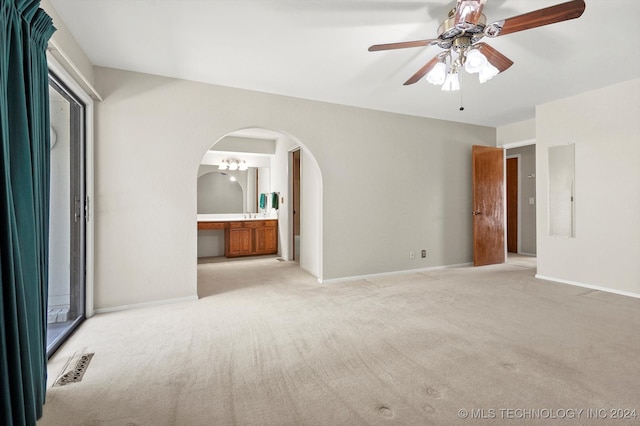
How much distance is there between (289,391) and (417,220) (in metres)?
3.63

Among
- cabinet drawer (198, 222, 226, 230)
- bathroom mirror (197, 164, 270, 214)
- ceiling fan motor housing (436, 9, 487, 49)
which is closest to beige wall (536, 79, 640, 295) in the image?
ceiling fan motor housing (436, 9, 487, 49)

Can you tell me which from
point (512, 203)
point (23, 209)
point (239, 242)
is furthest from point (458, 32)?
point (512, 203)

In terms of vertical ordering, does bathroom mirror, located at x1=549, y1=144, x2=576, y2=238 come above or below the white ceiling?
below

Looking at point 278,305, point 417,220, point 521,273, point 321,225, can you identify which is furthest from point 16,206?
point 521,273

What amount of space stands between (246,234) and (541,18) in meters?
5.51

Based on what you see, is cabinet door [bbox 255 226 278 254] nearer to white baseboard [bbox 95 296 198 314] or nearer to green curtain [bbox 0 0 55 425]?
white baseboard [bbox 95 296 198 314]

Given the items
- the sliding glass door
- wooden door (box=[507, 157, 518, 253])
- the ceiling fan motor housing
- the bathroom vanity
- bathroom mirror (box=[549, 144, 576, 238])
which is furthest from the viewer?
wooden door (box=[507, 157, 518, 253])

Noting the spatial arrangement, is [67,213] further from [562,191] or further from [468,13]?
[562,191]

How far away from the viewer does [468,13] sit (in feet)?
6.00

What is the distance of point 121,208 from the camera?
312cm

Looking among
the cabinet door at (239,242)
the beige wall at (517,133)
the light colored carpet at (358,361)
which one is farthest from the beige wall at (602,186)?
the cabinet door at (239,242)

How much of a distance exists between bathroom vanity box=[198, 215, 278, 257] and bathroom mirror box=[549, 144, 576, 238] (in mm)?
4803

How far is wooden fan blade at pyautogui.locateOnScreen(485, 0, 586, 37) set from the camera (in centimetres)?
162

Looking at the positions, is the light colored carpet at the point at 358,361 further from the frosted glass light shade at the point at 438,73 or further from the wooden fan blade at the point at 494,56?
the wooden fan blade at the point at 494,56
